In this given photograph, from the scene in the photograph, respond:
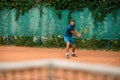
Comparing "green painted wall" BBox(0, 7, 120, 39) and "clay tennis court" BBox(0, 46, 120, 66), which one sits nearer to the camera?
"clay tennis court" BBox(0, 46, 120, 66)

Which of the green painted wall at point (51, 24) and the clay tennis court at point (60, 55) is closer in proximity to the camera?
the clay tennis court at point (60, 55)

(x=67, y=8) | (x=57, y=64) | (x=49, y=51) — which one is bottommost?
(x=49, y=51)

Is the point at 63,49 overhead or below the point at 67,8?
below

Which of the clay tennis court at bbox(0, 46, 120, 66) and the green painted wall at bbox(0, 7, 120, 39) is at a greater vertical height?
the green painted wall at bbox(0, 7, 120, 39)

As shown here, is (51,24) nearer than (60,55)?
No

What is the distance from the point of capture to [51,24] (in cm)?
1786

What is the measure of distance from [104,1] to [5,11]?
5.56 meters

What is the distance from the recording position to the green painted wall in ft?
55.9

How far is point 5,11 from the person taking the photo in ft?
60.5

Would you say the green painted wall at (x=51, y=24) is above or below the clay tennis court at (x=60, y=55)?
above

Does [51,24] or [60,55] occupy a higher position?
[51,24]

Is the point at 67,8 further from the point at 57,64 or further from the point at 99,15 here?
the point at 57,64

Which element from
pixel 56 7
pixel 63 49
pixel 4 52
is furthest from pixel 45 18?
pixel 4 52

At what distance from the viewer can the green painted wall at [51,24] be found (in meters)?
17.0
